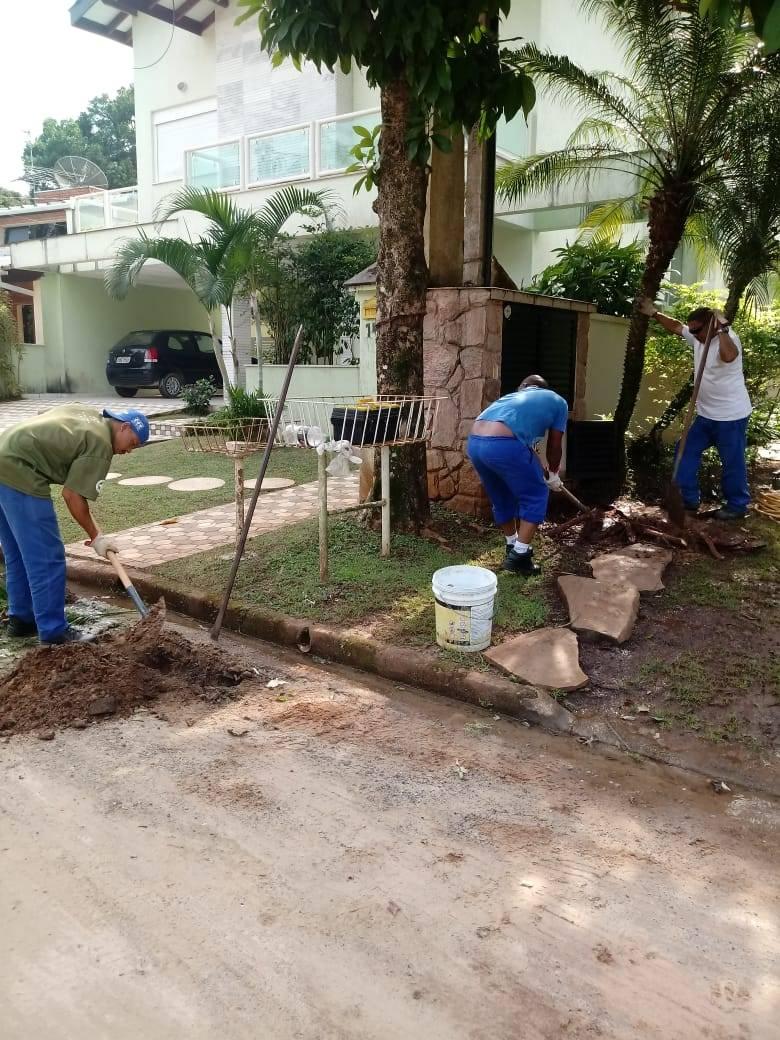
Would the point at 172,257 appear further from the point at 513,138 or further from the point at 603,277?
the point at 603,277

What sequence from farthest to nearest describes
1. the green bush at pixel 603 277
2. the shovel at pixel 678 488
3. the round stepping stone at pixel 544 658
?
the green bush at pixel 603 277 → the shovel at pixel 678 488 → the round stepping stone at pixel 544 658

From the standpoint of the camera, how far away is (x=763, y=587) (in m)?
5.20

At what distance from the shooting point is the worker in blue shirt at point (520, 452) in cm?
509

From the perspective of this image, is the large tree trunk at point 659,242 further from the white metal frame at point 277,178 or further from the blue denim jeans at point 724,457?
the white metal frame at point 277,178

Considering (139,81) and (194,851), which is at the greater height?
(139,81)

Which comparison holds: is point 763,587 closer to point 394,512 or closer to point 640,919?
point 394,512

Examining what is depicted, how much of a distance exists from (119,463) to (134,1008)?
363 inches

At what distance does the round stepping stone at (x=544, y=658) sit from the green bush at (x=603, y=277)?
6.59 m

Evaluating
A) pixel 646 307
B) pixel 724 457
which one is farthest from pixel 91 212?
pixel 724 457

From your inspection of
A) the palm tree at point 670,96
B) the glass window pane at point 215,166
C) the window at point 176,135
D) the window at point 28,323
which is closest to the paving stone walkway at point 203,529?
the palm tree at point 670,96

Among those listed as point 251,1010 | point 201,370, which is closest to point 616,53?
point 201,370

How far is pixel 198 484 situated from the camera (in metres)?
9.01

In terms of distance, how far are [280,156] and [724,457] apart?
412 inches

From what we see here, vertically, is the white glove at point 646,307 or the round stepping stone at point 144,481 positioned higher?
the white glove at point 646,307
